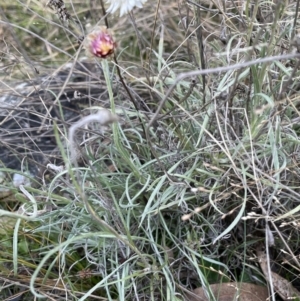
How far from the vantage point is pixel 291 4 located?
119cm

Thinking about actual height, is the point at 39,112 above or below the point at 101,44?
below

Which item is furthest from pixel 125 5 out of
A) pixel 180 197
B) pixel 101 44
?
pixel 180 197

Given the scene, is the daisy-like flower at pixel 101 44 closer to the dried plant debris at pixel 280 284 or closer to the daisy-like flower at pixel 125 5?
the daisy-like flower at pixel 125 5

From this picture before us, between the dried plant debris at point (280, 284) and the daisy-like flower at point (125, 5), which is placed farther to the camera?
the dried plant debris at point (280, 284)

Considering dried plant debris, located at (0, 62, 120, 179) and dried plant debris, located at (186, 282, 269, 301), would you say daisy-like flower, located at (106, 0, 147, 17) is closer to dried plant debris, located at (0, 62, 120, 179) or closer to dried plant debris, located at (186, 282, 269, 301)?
dried plant debris, located at (0, 62, 120, 179)

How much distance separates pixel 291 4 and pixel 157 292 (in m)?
0.66

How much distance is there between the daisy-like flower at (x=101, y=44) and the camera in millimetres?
800

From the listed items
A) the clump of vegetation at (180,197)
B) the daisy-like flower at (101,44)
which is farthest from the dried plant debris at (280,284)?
the daisy-like flower at (101,44)

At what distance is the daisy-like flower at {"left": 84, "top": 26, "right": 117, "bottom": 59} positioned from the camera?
80cm

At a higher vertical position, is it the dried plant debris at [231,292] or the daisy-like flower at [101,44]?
the daisy-like flower at [101,44]

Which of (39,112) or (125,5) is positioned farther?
(39,112)

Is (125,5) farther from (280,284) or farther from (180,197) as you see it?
(280,284)

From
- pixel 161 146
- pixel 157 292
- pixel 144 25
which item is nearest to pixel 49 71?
pixel 144 25

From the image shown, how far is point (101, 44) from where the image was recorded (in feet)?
2.64
